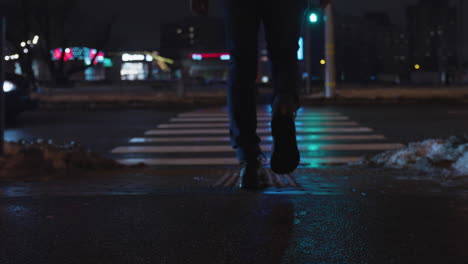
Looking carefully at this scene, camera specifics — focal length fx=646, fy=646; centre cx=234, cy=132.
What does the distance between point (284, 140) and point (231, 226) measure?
2.09 ft

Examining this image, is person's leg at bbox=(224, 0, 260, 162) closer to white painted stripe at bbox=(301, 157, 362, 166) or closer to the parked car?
white painted stripe at bbox=(301, 157, 362, 166)

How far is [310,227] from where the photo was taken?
2.54 m

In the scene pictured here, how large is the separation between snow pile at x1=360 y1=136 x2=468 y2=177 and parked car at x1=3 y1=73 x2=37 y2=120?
10.1 m

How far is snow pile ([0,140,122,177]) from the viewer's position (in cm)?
472

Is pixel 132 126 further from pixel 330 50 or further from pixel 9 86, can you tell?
pixel 330 50

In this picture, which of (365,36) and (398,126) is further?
(365,36)

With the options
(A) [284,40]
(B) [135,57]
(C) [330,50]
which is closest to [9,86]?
(C) [330,50]

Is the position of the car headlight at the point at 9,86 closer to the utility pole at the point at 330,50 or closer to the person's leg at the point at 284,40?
the utility pole at the point at 330,50

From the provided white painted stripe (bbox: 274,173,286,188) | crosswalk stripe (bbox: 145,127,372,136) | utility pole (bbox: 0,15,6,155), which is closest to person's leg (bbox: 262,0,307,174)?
white painted stripe (bbox: 274,173,286,188)

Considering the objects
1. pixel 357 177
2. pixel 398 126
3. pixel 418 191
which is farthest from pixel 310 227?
pixel 398 126

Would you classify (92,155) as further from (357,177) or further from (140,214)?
(140,214)

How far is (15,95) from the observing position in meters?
14.2

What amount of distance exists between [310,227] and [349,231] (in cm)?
16

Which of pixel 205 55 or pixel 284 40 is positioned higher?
pixel 205 55
